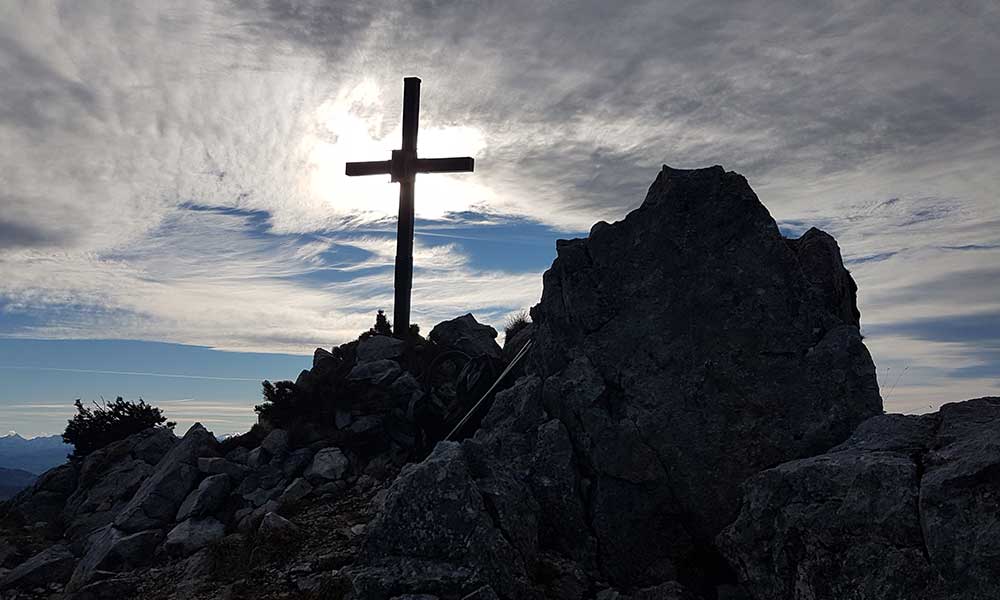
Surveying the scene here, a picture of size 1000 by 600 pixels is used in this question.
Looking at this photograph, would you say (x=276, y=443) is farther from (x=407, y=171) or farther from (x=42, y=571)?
(x=407, y=171)

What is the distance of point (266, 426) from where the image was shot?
18.7m

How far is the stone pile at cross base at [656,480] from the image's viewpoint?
7.87m

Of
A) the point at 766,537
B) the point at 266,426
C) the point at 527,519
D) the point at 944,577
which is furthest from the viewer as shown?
the point at 266,426

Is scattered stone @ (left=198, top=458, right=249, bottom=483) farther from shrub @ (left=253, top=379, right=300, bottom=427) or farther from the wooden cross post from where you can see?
the wooden cross post

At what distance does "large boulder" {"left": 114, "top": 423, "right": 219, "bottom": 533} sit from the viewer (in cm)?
1566

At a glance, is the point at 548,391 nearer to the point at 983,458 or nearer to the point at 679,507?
the point at 679,507

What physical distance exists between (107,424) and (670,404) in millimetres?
19672

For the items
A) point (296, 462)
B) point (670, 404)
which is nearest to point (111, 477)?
point (296, 462)

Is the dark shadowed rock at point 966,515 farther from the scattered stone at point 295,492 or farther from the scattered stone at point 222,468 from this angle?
the scattered stone at point 222,468

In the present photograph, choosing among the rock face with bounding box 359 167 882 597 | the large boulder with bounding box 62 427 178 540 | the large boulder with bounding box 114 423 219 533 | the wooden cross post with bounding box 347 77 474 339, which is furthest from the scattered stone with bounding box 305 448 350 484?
the wooden cross post with bounding box 347 77 474 339

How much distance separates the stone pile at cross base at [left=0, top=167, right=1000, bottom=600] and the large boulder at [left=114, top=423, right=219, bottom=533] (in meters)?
0.08

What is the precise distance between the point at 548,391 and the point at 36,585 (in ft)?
38.5

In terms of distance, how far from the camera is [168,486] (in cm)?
1639

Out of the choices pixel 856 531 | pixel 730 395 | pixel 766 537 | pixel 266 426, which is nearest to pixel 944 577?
pixel 856 531
